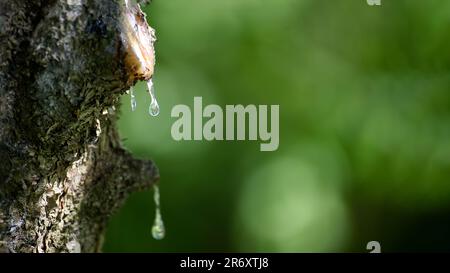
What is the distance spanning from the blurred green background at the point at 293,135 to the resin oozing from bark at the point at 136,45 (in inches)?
74.7

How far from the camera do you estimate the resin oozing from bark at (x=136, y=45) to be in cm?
98

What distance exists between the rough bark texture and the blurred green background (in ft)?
6.05

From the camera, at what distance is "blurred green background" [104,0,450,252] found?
295 cm

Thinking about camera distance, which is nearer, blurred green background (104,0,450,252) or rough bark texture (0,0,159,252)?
rough bark texture (0,0,159,252)

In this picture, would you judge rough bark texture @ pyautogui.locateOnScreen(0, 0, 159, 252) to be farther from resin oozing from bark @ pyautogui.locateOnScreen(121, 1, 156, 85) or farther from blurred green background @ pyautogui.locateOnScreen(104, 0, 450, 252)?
blurred green background @ pyautogui.locateOnScreen(104, 0, 450, 252)

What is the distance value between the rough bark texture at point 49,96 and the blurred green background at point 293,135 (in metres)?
1.84

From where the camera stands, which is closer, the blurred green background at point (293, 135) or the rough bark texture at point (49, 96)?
the rough bark texture at point (49, 96)

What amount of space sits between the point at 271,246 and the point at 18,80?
2.08 meters

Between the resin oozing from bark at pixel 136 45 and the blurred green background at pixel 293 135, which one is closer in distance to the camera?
the resin oozing from bark at pixel 136 45

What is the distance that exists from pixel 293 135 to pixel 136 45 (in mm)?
2116

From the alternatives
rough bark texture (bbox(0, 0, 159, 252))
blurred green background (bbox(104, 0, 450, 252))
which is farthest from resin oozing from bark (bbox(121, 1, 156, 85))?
blurred green background (bbox(104, 0, 450, 252))

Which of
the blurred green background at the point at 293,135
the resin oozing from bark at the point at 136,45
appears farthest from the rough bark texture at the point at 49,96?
the blurred green background at the point at 293,135

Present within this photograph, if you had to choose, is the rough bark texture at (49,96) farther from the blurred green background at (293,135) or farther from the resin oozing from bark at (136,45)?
the blurred green background at (293,135)
